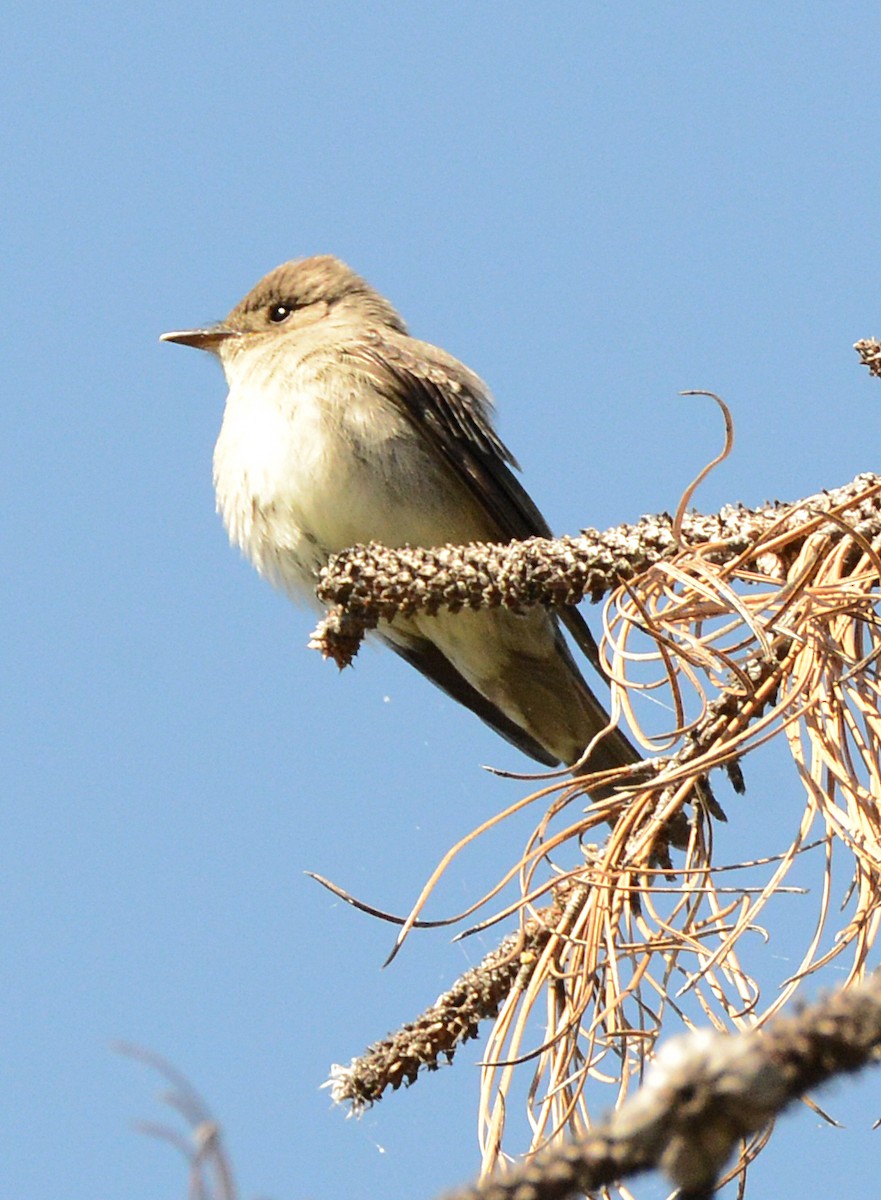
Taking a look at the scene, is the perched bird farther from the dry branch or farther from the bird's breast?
the dry branch

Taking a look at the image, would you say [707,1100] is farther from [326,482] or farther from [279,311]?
[279,311]

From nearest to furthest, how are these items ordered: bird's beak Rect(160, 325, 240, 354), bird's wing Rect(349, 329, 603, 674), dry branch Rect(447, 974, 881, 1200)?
1. dry branch Rect(447, 974, 881, 1200)
2. bird's wing Rect(349, 329, 603, 674)
3. bird's beak Rect(160, 325, 240, 354)

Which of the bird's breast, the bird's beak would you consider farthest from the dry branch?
the bird's beak

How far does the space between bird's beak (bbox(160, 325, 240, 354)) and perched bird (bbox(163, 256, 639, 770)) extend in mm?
400

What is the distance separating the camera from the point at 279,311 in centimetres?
660

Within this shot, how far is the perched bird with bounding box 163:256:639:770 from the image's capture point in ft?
17.4

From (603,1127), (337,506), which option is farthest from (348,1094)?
(337,506)

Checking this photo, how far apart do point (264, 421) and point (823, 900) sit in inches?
132

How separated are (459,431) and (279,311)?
1.40m

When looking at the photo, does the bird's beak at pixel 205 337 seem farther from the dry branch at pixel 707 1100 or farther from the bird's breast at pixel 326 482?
the dry branch at pixel 707 1100

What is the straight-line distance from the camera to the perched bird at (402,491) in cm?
529

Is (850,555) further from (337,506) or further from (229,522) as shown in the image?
(229,522)

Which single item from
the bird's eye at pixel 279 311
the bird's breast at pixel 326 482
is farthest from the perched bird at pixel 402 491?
the bird's eye at pixel 279 311

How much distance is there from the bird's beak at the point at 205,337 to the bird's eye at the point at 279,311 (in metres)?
0.17
